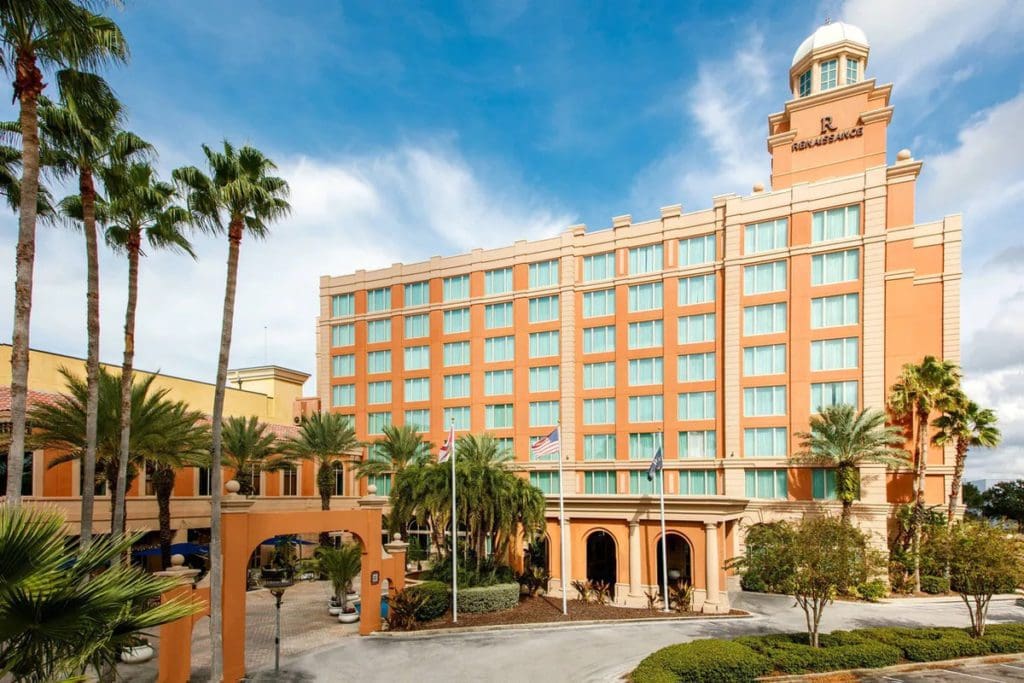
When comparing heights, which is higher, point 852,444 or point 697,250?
point 697,250

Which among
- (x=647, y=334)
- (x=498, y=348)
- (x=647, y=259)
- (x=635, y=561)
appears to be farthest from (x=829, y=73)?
(x=635, y=561)

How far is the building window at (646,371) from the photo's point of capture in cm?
4734

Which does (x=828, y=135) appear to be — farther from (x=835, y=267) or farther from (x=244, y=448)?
(x=244, y=448)

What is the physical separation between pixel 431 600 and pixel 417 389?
29.6 metres

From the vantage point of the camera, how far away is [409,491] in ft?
104

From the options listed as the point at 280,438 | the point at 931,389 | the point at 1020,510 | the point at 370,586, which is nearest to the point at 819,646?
the point at 370,586

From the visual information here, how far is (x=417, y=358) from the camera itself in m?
56.8

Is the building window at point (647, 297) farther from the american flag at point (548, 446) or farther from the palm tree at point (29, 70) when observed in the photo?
the palm tree at point (29, 70)

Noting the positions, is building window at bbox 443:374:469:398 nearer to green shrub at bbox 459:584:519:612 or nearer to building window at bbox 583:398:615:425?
building window at bbox 583:398:615:425

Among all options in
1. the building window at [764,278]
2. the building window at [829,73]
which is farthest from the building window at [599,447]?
the building window at [829,73]

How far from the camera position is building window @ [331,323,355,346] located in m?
59.8

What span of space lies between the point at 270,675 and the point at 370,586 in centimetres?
559

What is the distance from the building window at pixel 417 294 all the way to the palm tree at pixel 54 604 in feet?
159

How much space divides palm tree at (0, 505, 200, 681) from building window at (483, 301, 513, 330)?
45.1m
